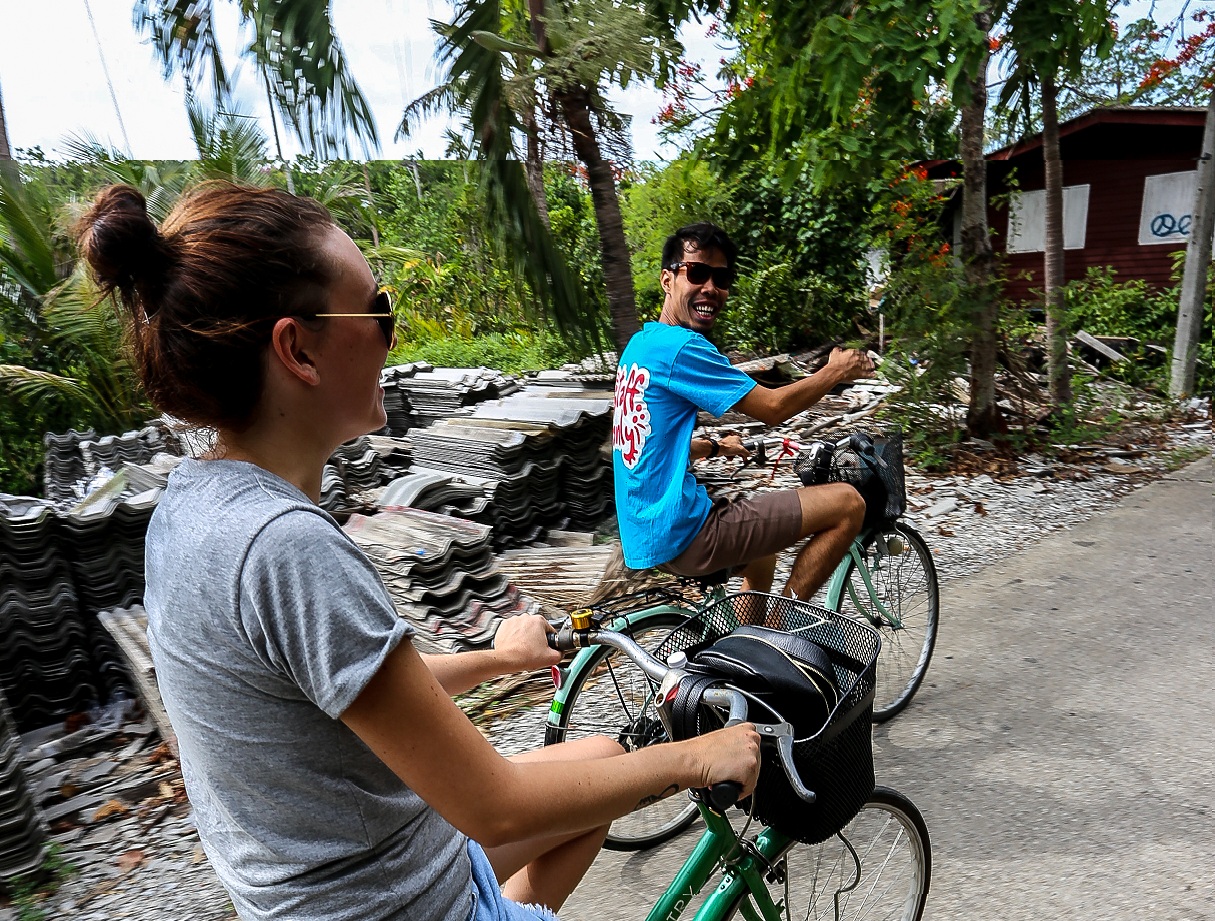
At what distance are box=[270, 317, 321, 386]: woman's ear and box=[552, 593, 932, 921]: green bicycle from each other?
842 mm

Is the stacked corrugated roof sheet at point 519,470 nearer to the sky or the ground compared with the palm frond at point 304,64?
nearer to the ground

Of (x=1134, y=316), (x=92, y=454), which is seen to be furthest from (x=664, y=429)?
(x=1134, y=316)

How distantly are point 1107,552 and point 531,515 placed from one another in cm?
399

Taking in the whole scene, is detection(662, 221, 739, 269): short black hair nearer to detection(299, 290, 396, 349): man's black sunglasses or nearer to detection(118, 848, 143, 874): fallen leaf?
detection(299, 290, 396, 349): man's black sunglasses

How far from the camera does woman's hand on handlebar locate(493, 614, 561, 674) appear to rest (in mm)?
1800

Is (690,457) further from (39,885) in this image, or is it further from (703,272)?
(39,885)

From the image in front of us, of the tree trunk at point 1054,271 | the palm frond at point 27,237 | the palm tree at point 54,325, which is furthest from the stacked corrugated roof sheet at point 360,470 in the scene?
the tree trunk at point 1054,271

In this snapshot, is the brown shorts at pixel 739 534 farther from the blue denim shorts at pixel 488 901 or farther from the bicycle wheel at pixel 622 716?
the blue denim shorts at pixel 488 901

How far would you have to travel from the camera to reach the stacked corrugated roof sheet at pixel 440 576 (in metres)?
4.32

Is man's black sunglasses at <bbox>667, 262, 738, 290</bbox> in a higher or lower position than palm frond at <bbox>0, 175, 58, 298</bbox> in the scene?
lower

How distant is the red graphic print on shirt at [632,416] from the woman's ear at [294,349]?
204cm

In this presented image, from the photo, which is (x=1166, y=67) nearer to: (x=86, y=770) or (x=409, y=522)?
(x=409, y=522)

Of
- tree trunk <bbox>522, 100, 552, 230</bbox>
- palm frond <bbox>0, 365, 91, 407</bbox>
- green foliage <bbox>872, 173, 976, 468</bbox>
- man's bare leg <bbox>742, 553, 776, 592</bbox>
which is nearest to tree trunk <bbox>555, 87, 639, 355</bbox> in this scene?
tree trunk <bbox>522, 100, 552, 230</bbox>

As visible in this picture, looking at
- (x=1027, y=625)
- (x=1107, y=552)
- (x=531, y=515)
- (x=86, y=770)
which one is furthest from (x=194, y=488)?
(x=1107, y=552)
